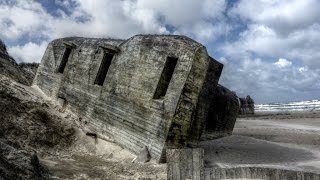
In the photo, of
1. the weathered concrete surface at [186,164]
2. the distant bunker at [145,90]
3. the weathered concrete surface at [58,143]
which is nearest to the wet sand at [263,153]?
the distant bunker at [145,90]

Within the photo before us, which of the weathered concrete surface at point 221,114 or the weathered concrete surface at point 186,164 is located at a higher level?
the weathered concrete surface at point 221,114

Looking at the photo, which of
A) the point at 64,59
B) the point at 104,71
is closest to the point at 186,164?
the point at 104,71

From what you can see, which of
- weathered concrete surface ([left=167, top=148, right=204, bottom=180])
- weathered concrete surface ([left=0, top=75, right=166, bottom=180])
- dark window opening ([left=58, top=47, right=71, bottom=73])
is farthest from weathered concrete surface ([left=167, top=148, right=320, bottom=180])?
dark window opening ([left=58, top=47, right=71, bottom=73])

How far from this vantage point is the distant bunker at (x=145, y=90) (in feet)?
43.7

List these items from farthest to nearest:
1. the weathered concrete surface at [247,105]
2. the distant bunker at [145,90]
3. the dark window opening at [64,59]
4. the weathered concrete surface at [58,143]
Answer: the weathered concrete surface at [247,105] < the dark window opening at [64,59] < the distant bunker at [145,90] < the weathered concrete surface at [58,143]

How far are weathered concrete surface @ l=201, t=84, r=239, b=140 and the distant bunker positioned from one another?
456cm

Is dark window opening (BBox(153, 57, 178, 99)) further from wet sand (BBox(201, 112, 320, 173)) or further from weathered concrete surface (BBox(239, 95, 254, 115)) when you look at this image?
→ weathered concrete surface (BBox(239, 95, 254, 115))

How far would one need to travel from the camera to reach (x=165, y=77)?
14.0 meters

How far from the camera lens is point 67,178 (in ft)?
38.2

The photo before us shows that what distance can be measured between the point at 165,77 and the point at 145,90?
0.77 meters

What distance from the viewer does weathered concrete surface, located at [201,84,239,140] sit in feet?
64.9

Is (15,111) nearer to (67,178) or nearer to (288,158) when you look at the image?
(67,178)

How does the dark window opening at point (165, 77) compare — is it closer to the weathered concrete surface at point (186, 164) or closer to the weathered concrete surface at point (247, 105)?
the weathered concrete surface at point (186, 164)

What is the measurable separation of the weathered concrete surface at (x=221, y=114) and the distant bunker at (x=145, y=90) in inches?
179
